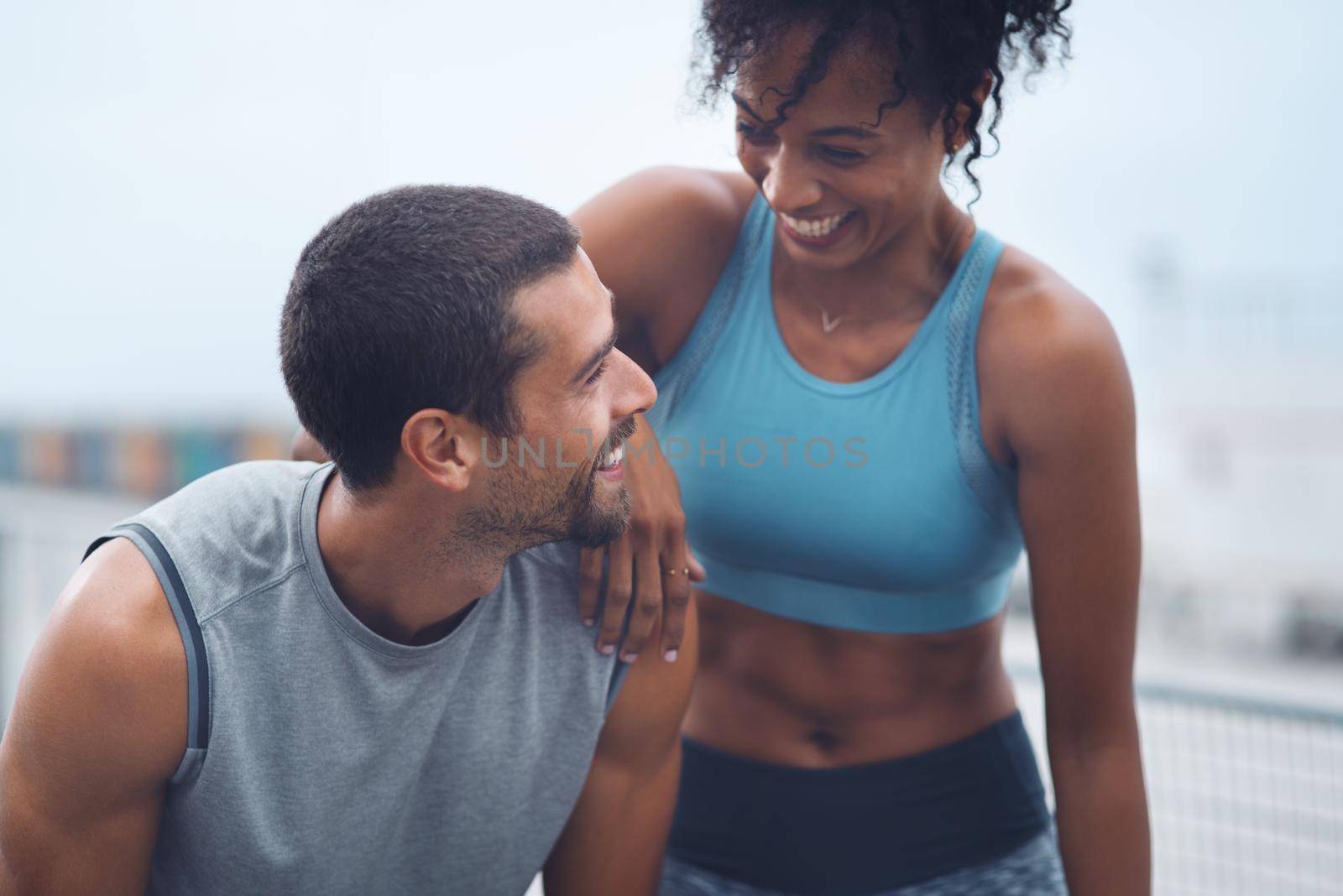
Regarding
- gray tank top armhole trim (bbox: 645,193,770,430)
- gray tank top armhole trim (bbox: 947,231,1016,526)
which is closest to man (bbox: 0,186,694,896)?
gray tank top armhole trim (bbox: 645,193,770,430)

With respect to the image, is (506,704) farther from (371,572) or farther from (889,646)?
(889,646)

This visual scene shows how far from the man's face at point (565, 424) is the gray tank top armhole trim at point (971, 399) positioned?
1.28ft

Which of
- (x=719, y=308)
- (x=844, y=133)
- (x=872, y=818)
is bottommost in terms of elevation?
(x=872, y=818)

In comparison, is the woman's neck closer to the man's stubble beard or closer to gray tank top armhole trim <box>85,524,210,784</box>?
the man's stubble beard

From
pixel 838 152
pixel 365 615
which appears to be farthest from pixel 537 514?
pixel 838 152

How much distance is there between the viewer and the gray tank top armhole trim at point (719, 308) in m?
1.49

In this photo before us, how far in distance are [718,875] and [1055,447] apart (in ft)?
2.46

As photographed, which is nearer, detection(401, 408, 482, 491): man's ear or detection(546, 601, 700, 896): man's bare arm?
detection(401, 408, 482, 491): man's ear

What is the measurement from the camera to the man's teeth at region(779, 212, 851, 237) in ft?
4.29

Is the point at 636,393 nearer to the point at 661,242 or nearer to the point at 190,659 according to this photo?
the point at 661,242

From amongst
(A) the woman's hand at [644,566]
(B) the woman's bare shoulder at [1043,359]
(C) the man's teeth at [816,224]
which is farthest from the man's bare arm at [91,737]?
(B) the woman's bare shoulder at [1043,359]

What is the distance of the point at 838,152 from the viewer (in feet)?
A: 4.16

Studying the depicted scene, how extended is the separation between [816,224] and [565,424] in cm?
40

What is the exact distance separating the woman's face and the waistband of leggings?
2.22 ft
